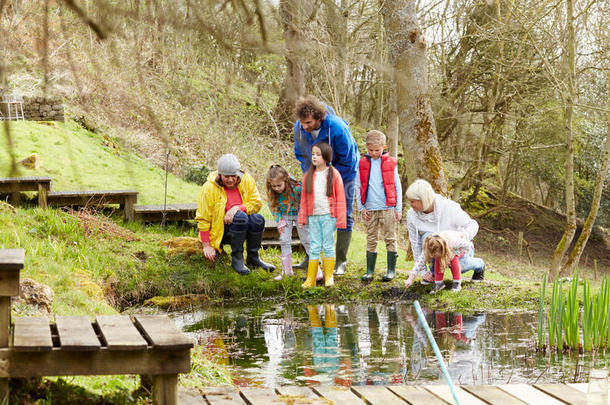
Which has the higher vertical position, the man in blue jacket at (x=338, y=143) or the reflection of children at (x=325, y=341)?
the man in blue jacket at (x=338, y=143)

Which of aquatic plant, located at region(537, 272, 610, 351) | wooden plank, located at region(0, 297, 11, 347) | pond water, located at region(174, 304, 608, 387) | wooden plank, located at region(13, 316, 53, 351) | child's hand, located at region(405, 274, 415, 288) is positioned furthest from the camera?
child's hand, located at region(405, 274, 415, 288)

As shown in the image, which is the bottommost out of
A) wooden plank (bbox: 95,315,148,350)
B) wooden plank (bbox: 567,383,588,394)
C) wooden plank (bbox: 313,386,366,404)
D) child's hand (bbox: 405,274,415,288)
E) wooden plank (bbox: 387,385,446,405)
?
wooden plank (bbox: 313,386,366,404)

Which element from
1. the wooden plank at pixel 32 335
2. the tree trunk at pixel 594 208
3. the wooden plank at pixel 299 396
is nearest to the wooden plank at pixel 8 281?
the wooden plank at pixel 32 335

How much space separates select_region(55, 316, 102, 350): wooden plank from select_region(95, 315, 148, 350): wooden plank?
5 centimetres

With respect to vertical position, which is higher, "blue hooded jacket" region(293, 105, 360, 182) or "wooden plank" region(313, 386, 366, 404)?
"blue hooded jacket" region(293, 105, 360, 182)

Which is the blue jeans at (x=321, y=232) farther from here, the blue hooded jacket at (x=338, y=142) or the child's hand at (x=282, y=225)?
the blue hooded jacket at (x=338, y=142)

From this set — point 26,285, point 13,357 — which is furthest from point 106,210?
point 13,357

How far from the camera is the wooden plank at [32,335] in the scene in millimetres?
3092

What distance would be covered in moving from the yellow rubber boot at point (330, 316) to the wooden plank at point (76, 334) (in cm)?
293

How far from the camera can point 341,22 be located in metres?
1.94

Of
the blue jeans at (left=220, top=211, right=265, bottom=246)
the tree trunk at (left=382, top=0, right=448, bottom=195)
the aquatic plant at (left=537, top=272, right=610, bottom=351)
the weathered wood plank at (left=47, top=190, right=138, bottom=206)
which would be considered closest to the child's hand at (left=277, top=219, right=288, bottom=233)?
the blue jeans at (left=220, top=211, right=265, bottom=246)

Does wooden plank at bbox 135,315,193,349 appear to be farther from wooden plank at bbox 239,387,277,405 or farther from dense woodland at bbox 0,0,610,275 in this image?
dense woodland at bbox 0,0,610,275

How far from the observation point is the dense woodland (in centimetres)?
187

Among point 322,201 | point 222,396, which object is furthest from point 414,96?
point 222,396
